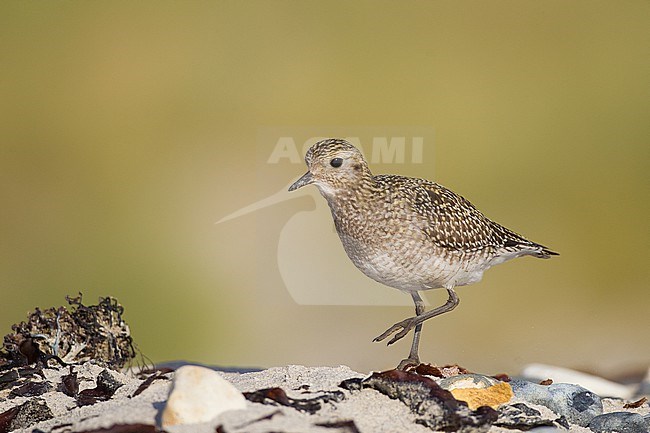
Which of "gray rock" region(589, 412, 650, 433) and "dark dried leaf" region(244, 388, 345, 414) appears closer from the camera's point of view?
"dark dried leaf" region(244, 388, 345, 414)

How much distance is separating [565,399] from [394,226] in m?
0.93

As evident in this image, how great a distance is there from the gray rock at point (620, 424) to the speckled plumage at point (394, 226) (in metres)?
0.73

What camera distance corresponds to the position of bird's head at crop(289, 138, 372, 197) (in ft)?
11.0

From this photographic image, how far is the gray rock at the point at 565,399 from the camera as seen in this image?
314 cm

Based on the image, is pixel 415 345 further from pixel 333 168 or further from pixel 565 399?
pixel 333 168

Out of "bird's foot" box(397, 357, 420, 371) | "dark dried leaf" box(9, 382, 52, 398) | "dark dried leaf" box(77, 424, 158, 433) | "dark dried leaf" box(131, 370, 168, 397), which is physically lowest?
"dark dried leaf" box(9, 382, 52, 398)

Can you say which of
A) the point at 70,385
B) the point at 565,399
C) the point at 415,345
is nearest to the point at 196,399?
the point at 70,385

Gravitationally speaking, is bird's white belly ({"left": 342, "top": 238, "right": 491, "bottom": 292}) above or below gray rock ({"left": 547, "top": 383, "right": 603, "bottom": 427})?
above

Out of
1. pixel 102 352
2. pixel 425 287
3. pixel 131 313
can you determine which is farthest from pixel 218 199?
pixel 425 287

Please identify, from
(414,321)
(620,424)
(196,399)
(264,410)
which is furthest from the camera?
Result: (414,321)

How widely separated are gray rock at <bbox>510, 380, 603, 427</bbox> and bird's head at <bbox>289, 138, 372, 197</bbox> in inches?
40.2

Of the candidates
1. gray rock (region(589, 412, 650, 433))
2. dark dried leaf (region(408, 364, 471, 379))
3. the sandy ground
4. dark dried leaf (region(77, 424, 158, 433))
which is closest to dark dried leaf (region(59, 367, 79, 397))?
the sandy ground

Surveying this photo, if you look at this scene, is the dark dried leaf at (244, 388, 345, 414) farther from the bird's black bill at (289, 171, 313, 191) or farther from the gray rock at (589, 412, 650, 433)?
the gray rock at (589, 412, 650, 433)

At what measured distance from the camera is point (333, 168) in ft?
11.1
